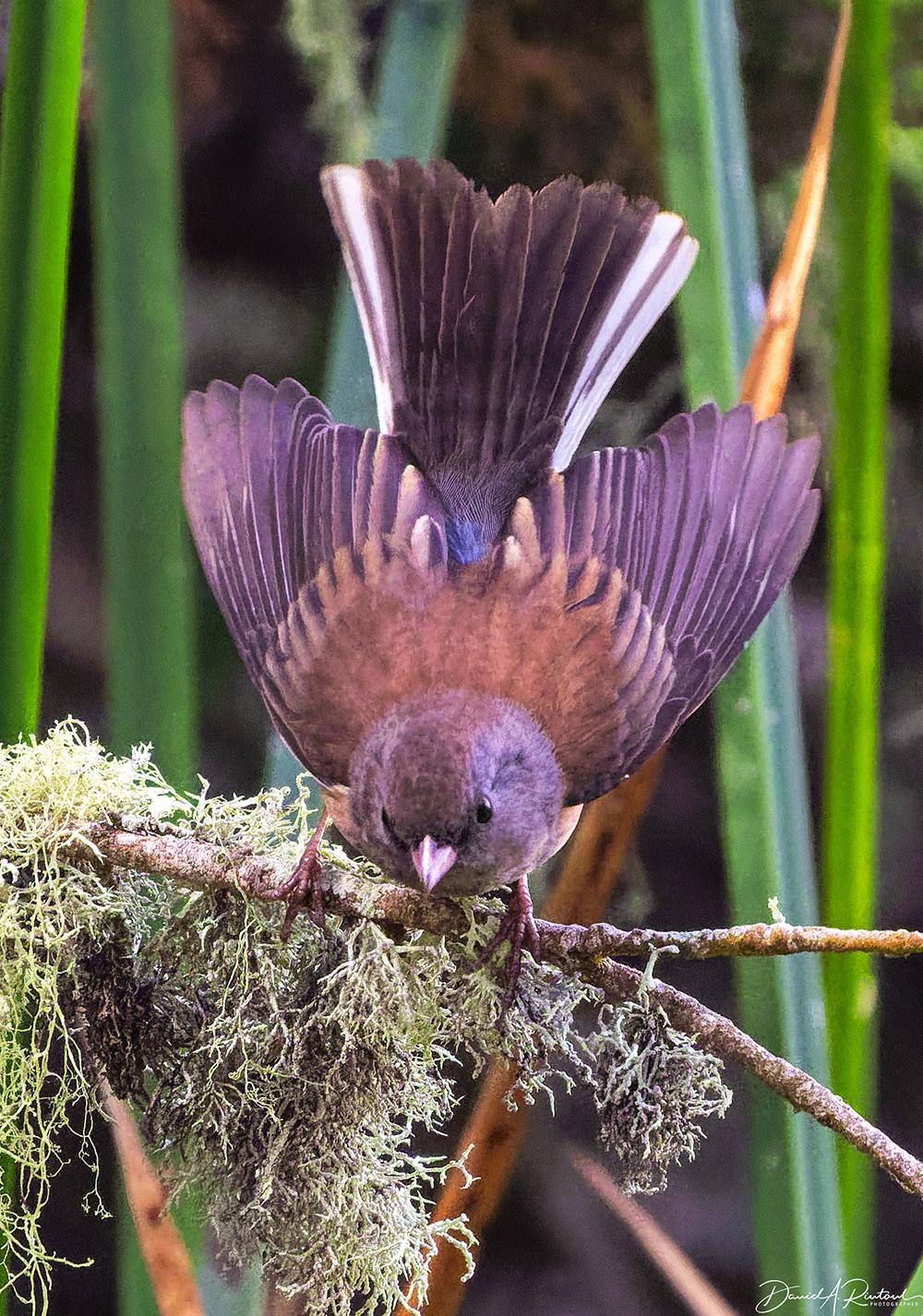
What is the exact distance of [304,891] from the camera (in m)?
0.79

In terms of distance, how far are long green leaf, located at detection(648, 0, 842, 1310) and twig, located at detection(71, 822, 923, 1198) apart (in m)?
0.19

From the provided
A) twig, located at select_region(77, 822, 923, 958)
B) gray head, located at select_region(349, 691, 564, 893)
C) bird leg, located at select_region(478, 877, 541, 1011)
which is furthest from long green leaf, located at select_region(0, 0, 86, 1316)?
bird leg, located at select_region(478, 877, 541, 1011)

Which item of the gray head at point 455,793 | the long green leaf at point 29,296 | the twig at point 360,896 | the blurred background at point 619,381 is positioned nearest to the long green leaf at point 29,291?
the long green leaf at point 29,296

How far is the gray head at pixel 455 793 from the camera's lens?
0.85m

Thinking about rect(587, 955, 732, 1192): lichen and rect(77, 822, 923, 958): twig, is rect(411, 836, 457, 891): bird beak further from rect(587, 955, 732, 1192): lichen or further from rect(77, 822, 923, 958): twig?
rect(587, 955, 732, 1192): lichen

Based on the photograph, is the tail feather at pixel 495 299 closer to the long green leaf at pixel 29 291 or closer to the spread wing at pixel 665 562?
the spread wing at pixel 665 562

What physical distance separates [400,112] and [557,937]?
721 millimetres

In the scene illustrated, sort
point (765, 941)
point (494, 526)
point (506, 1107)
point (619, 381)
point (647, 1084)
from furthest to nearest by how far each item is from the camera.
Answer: point (619, 381), point (494, 526), point (506, 1107), point (647, 1084), point (765, 941)

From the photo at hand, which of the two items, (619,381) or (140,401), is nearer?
(140,401)

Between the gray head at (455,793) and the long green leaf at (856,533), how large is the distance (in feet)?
0.90

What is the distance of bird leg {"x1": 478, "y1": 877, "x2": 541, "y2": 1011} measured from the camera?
78 centimetres

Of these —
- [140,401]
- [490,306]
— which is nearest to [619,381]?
[490,306]

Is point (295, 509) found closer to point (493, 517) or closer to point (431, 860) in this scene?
point (493, 517)

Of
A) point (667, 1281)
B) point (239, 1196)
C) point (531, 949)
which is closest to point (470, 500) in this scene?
point (531, 949)
